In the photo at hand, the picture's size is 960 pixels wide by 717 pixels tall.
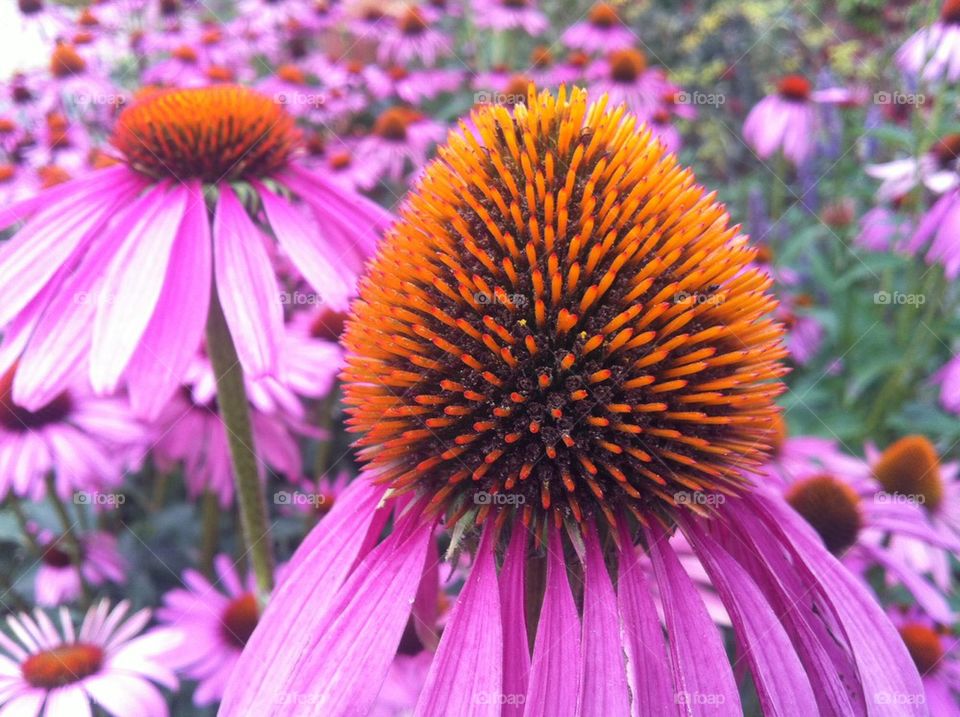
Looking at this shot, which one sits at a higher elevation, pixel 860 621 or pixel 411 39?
pixel 411 39

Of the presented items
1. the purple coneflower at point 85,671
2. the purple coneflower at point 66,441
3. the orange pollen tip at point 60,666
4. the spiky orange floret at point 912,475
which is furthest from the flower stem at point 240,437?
the spiky orange floret at point 912,475

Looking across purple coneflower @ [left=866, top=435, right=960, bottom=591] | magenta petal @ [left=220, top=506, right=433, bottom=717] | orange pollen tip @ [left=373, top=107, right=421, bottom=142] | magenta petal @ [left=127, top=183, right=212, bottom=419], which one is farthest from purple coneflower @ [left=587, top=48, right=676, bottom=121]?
magenta petal @ [left=220, top=506, right=433, bottom=717]

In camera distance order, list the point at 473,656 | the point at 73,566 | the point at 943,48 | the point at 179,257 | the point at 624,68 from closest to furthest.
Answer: the point at 473,656 < the point at 179,257 < the point at 73,566 < the point at 943,48 < the point at 624,68

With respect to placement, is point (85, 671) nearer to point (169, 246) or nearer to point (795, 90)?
point (169, 246)

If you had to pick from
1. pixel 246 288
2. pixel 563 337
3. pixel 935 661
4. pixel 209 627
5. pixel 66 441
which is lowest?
pixel 209 627

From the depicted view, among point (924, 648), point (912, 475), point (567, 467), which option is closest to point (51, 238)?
point (567, 467)

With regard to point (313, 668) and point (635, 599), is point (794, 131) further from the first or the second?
point (313, 668)

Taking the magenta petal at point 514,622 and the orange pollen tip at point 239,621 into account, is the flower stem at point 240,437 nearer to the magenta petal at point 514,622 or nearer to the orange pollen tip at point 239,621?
the orange pollen tip at point 239,621
